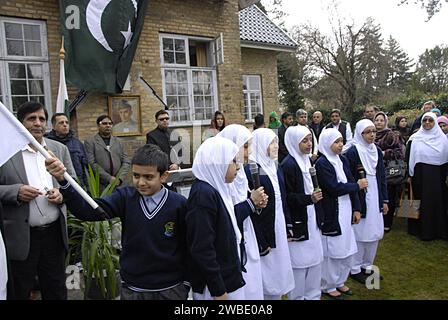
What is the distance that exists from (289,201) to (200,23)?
6.34 metres

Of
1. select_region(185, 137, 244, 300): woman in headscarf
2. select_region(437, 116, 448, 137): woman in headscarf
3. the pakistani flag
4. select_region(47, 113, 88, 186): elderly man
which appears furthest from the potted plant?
select_region(437, 116, 448, 137): woman in headscarf

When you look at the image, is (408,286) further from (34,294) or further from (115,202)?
(34,294)

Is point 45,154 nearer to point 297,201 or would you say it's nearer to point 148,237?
point 148,237

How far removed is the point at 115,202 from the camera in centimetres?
241

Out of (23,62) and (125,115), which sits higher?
(23,62)

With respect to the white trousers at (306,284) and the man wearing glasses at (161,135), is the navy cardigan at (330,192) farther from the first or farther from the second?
the man wearing glasses at (161,135)

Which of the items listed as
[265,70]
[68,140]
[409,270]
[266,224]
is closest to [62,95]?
[68,140]

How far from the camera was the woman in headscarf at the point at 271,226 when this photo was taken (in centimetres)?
330

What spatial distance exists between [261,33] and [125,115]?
7090mm

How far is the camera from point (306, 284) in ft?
12.3

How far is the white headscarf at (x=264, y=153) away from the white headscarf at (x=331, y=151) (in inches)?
32.8

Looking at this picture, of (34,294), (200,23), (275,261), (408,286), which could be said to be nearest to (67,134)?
(34,294)
